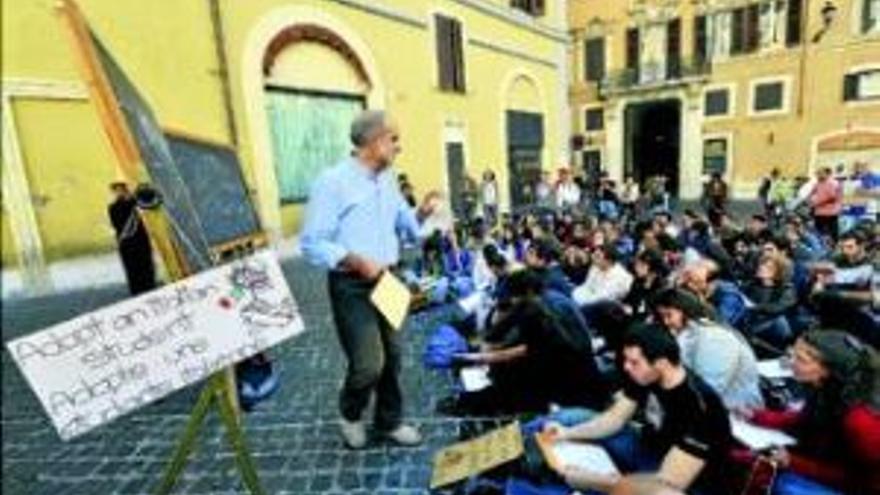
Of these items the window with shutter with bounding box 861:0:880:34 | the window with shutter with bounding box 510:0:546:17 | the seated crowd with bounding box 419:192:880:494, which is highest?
the window with shutter with bounding box 510:0:546:17

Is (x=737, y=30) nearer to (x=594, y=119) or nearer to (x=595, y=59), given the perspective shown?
(x=595, y=59)

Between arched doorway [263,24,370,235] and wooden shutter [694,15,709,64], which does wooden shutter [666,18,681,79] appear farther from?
arched doorway [263,24,370,235]

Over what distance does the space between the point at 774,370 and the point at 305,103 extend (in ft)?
30.1

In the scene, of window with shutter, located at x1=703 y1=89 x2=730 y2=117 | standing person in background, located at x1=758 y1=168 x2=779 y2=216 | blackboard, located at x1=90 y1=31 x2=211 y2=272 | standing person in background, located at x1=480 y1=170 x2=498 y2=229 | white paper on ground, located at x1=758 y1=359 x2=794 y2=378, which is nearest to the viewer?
blackboard, located at x1=90 y1=31 x2=211 y2=272

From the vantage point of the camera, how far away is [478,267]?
7066 mm

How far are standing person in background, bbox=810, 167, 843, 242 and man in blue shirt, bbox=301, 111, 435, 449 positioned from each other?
4.01m

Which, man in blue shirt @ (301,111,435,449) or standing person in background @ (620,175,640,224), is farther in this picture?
standing person in background @ (620,175,640,224)

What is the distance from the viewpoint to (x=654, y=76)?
6160mm

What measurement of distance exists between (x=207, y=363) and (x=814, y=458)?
2461mm

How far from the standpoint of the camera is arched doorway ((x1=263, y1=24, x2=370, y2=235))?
10.7 m

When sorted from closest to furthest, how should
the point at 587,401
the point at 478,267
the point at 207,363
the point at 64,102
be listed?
1. the point at 207,363
2. the point at 587,401
3. the point at 478,267
4. the point at 64,102

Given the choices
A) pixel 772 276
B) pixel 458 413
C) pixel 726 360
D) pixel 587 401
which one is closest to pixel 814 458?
pixel 726 360

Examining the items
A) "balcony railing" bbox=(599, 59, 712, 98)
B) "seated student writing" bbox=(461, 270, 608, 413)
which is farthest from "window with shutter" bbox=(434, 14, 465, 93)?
"seated student writing" bbox=(461, 270, 608, 413)

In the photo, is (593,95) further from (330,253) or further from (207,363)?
(207,363)
